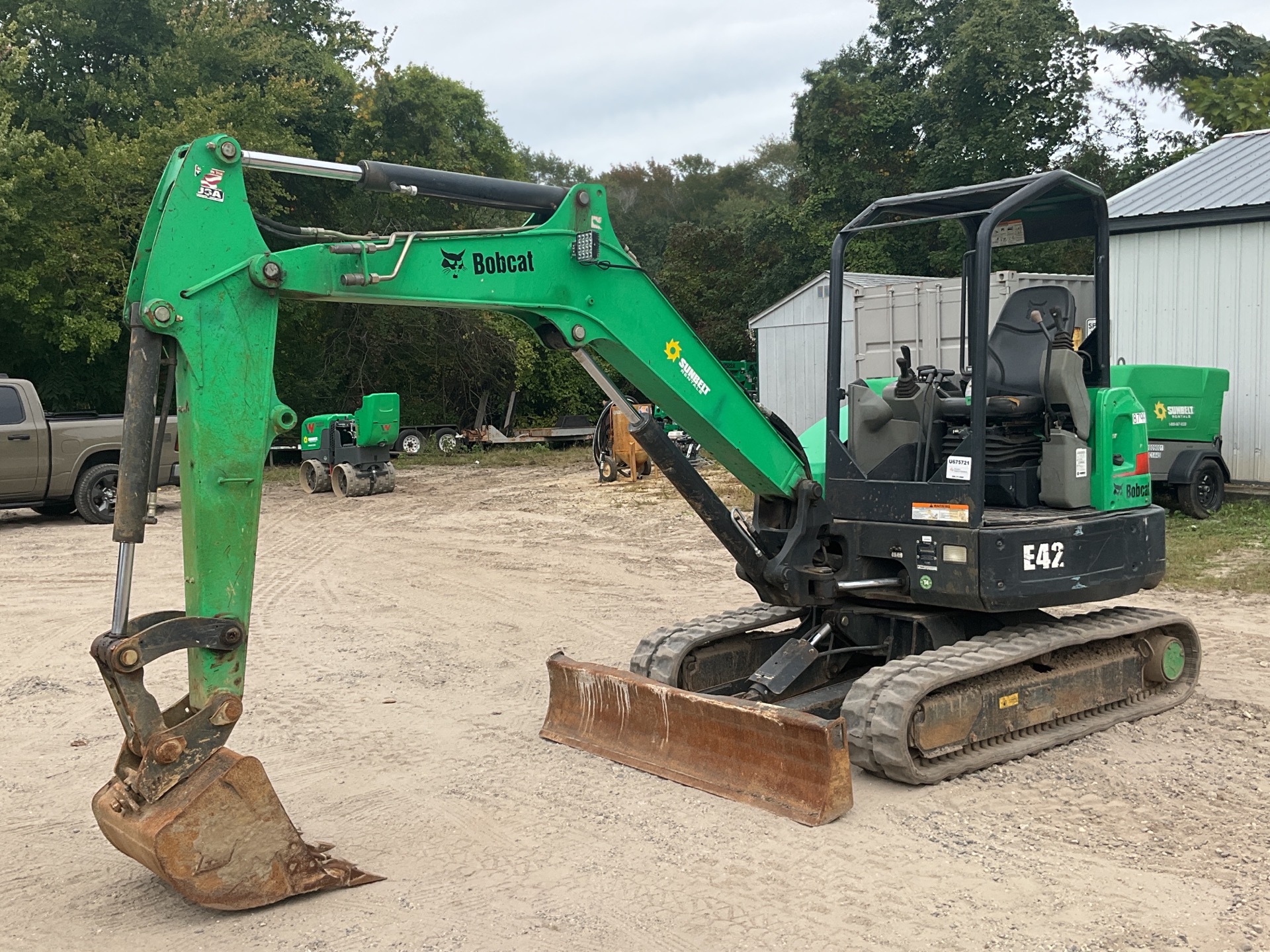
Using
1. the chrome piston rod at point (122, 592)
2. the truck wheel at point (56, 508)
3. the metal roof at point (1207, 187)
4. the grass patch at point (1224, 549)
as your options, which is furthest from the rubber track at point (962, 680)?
the truck wheel at point (56, 508)

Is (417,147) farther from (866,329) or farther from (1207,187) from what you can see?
(1207,187)

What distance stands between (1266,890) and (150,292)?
181 inches

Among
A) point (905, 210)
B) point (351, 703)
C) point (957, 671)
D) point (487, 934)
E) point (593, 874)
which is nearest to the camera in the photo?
point (487, 934)

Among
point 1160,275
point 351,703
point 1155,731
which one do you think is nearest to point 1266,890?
point 1155,731

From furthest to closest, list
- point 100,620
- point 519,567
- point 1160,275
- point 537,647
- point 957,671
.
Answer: point 1160,275 → point 519,567 → point 100,620 → point 537,647 → point 957,671

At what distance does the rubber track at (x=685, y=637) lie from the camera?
6.68 meters

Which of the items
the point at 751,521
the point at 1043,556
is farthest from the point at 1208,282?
the point at 751,521

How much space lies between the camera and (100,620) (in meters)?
10.1

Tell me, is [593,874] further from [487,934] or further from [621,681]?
[621,681]

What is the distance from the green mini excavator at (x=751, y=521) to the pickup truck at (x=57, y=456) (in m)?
10.3

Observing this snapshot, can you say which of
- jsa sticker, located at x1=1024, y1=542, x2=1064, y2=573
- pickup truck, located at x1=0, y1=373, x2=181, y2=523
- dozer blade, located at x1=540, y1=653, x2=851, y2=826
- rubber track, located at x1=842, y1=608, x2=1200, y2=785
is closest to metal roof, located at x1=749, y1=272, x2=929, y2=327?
pickup truck, located at x1=0, y1=373, x2=181, y2=523

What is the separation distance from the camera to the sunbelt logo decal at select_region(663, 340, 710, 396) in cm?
568

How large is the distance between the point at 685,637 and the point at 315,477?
14605 millimetres

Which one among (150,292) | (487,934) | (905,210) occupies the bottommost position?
(487,934)
